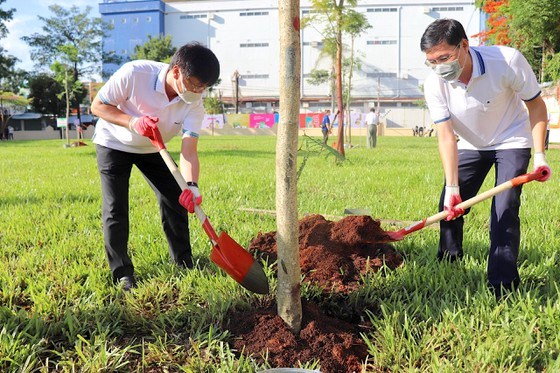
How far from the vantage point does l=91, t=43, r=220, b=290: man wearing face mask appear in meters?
2.61

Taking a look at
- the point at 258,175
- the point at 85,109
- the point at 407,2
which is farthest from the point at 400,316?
the point at 407,2

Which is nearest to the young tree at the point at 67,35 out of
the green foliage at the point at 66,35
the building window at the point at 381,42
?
the green foliage at the point at 66,35

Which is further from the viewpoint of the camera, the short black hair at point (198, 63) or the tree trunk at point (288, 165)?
the short black hair at point (198, 63)

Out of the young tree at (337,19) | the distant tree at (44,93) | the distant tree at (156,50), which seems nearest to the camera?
the young tree at (337,19)

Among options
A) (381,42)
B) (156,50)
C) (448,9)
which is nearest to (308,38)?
(381,42)

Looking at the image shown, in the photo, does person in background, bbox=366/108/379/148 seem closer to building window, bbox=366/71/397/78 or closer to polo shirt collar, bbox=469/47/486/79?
polo shirt collar, bbox=469/47/486/79

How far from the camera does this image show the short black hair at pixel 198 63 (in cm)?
240

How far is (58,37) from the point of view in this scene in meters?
41.1

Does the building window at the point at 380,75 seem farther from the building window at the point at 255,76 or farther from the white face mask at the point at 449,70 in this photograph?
the white face mask at the point at 449,70

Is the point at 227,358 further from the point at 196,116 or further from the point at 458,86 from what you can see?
the point at 458,86

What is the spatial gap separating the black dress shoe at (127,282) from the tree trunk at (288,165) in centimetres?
104

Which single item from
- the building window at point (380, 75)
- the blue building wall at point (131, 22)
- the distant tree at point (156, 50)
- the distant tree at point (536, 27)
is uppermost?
the blue building wall at point (131, 22)

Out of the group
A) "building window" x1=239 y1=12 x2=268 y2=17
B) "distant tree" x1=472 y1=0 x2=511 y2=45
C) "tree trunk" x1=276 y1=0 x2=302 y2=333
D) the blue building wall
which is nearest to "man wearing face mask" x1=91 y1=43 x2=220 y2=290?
"tree trunk" x1=276 y1=0 x2=302 y2=333

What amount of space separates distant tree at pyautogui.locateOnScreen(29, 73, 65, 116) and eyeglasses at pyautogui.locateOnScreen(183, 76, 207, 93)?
42.6m
